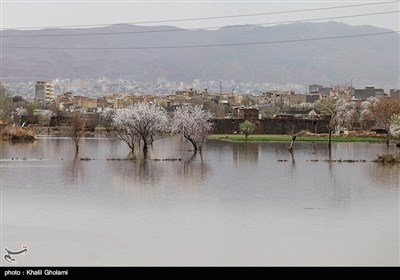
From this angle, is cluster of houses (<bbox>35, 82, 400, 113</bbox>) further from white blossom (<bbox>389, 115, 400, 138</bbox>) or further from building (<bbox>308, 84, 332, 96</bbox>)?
white blossom (<bbox>389, 115, 400, 138</bbox>)

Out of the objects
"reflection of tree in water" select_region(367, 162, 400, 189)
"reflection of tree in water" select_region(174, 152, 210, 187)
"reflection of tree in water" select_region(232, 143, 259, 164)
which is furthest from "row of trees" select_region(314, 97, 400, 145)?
"reflection of tree in water" select_region(174, 152, 210, 187)

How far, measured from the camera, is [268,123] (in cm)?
6047

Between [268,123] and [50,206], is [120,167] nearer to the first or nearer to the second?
[50,206]

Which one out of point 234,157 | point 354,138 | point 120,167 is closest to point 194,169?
point 120,167

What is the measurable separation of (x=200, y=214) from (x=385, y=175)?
10613mm

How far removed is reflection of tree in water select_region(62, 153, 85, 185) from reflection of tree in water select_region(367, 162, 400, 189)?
7.78 metres

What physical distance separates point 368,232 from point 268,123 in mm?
46785

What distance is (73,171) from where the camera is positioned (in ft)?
83.8

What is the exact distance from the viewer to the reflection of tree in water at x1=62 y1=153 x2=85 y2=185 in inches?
886

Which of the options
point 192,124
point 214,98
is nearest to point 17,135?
point 192,124

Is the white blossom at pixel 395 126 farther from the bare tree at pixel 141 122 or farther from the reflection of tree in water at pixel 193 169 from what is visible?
the bare tree at pixel 141 122

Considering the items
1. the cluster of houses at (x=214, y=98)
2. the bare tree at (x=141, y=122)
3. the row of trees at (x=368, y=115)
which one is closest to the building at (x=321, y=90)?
the cluster of houses at (x=214, y=98)

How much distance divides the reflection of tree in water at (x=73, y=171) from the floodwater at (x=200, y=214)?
0.11 feet
